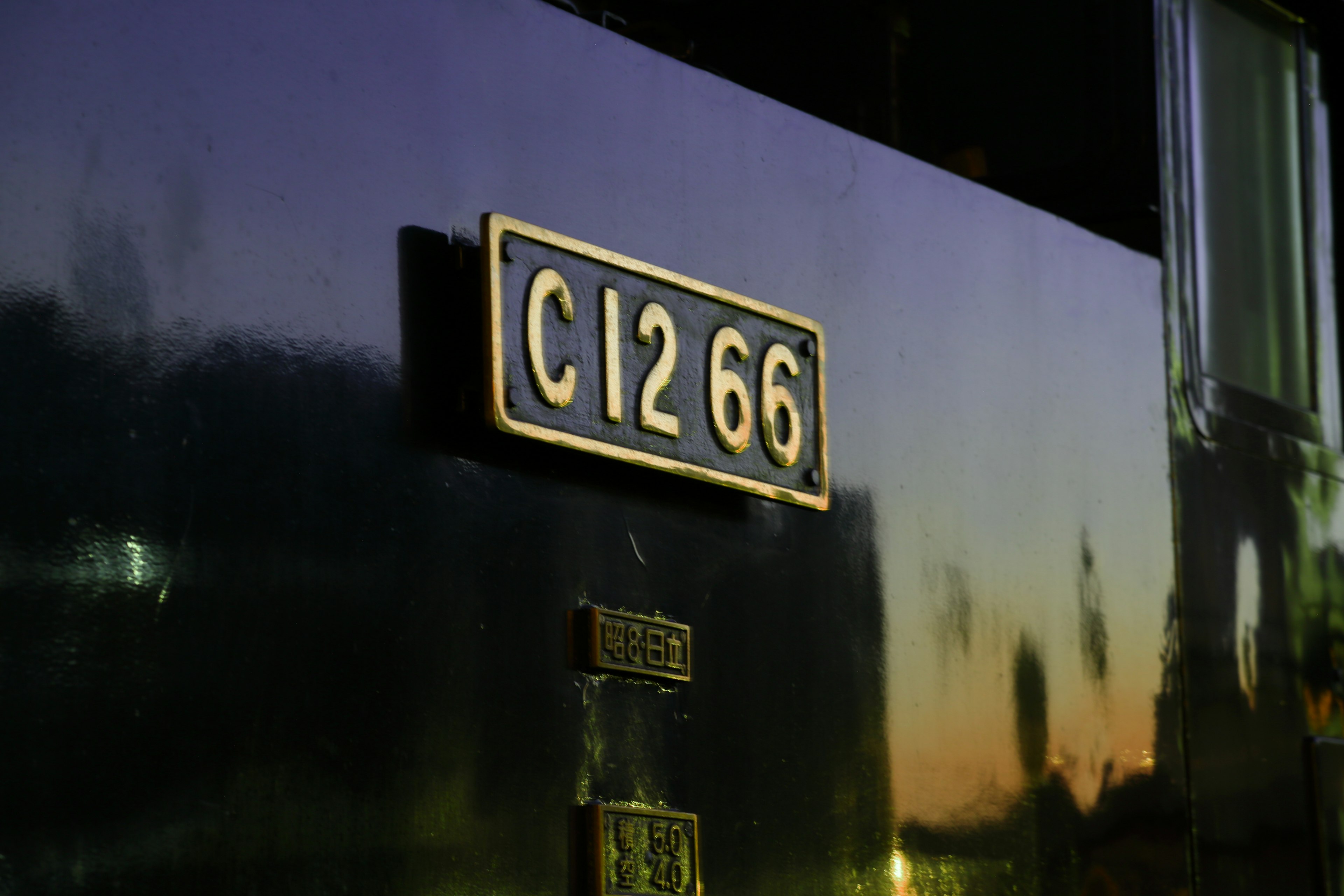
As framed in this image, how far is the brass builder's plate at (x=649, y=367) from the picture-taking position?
182cm

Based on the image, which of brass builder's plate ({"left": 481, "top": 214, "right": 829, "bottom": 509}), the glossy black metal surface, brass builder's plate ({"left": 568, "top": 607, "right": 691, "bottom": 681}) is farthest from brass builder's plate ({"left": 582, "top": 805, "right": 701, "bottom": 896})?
brass builder's plate ({"left": 481, "top": 214, "right": 829, "bottom": 509})

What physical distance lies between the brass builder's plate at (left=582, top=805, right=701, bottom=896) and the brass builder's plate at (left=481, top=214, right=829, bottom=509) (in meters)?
0.36

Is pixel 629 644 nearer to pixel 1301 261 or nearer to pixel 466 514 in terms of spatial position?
pixel 466 514

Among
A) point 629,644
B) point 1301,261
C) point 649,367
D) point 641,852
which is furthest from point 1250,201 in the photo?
point 641,852

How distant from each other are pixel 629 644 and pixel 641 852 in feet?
0.69

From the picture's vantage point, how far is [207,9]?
1652 mm

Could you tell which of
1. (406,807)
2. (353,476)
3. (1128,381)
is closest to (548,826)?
(406,807)

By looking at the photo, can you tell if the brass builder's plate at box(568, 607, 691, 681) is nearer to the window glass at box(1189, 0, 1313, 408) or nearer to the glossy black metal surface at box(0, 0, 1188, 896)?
the glossy black metal surface at box(0, 0, 1188, 896)

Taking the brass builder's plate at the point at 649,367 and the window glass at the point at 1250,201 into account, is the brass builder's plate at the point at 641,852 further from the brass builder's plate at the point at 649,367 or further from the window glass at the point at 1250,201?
the window glass at the point at 1250,201

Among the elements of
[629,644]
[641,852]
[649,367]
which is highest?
[649,367]

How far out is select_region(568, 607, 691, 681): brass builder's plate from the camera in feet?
6.24

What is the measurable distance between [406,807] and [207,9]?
73cm

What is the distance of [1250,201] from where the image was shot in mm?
3158

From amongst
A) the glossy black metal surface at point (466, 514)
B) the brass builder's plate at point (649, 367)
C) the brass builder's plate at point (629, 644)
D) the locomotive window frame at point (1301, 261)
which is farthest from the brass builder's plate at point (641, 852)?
the locomotive window frame at point (1301, 261)
